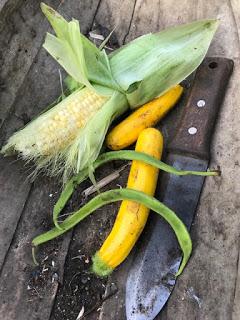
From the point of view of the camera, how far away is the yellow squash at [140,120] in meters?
1.92

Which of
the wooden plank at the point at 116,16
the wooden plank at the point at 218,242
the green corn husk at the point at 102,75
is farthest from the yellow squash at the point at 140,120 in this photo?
the wooden plank at the point at 116,16

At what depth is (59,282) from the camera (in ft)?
5.88

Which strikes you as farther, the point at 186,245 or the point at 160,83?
the point at 160,83

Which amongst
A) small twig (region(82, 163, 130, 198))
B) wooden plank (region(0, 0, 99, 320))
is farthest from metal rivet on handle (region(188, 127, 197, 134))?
wooden plank (region(0, 0, 99, 320))

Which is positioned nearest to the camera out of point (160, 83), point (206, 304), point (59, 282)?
point (206, 304)

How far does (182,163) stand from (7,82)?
0.65 m

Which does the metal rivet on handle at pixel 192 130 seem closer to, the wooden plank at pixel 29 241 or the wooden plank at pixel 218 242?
the wooden plank at pixel 218 242

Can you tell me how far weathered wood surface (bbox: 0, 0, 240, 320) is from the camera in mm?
1700

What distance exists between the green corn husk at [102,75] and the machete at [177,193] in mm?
87

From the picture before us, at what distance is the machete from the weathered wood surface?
0.13ft

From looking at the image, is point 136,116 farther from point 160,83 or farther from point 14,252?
point 14,252

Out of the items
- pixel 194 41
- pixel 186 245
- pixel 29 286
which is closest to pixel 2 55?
pixel 194 41

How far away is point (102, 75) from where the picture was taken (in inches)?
76.9

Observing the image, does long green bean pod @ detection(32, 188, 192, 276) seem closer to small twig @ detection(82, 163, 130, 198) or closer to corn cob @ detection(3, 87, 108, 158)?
small twig @ detection(82, 163, 130, 198)
